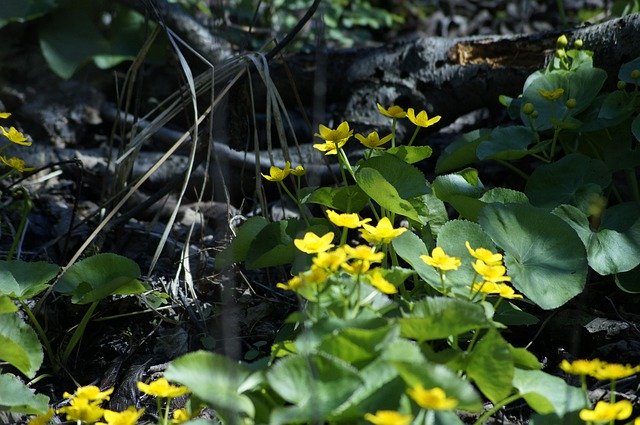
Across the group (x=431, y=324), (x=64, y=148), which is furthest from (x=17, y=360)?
(x=64, y=148)

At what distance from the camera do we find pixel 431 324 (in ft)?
4.33

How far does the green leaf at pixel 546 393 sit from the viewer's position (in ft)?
4.34

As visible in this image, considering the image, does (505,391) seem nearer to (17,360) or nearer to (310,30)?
(17,360)

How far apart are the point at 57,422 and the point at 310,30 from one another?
2.76 metres

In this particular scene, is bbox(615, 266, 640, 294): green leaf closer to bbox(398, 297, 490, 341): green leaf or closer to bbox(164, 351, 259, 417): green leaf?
bbox(398, 297, 490, 341): green leaf

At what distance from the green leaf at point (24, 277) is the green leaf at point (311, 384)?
78cm

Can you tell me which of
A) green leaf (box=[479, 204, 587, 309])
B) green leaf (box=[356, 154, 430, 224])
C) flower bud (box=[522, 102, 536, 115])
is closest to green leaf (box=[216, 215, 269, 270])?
green leaf (box=[356, 154, 430, 224])

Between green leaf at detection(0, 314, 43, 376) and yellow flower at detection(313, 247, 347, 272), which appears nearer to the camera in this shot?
yellow flower at detection(313, 247, 347, 272)

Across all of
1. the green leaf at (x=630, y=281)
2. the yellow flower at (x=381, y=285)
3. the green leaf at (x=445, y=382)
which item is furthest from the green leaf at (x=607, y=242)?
the green leaf at (x=445, y=382)

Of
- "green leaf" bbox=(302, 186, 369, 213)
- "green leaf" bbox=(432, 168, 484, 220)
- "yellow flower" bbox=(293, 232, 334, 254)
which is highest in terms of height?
"yellow flower" bbox=(293, 232, 334, 254)

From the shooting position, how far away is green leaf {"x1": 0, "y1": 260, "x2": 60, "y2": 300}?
173cm

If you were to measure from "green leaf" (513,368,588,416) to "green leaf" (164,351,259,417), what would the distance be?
1.54 feet

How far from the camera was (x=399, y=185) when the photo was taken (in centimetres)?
181

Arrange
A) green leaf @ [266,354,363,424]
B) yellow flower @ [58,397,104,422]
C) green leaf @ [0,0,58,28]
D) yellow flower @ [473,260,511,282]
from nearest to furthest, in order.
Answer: green leaf @ [266,354,363,424], yellow flower @ [58,397,104,422], yellow flower @ [473,260,511,282], green leaf @ [0,0,58,28]
